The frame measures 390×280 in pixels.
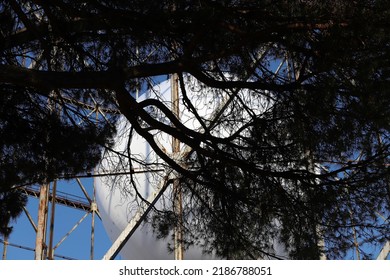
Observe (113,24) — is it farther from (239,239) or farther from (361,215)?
(361,215)

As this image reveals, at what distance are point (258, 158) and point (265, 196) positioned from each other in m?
0.32

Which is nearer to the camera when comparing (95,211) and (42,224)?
(42,224)

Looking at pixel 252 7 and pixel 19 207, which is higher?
pixel 252 7

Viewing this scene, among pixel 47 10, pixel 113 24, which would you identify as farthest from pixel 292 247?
pixel 47 10

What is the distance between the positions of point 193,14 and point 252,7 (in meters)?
0.53

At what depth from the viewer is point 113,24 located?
4.93 meters

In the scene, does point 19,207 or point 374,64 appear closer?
point 374,64

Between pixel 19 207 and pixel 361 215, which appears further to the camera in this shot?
pixel 19 207

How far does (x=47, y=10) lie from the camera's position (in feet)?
15.8

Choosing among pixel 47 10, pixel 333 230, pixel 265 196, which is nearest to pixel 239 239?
pixel 265 196
